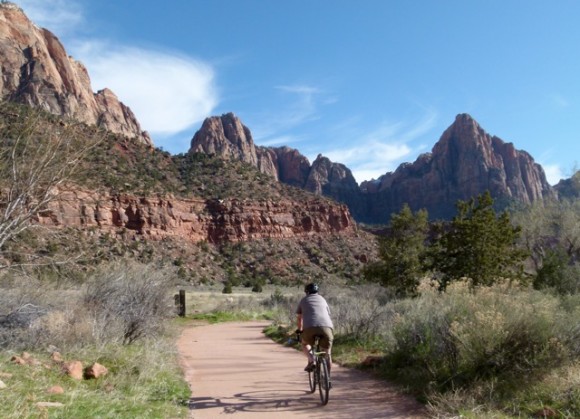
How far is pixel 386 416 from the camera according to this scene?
6828 millimetres

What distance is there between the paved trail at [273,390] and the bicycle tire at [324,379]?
0.13 m

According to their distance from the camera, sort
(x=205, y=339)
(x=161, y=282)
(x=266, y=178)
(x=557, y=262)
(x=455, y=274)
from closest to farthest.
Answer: (x=161, y=282) → (x=205, y=339) → (x=455, y=274) → (x=557, y=262) → (x=266, y=178)

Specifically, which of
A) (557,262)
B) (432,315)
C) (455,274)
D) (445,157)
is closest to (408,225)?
(455,274)

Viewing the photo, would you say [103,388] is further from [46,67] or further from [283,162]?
[283,162]

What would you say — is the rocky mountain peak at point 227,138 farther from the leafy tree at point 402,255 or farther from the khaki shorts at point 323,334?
the khaki shorts at point 323,334

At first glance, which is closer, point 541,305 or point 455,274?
point 541,305

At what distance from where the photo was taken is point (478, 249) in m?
20.1

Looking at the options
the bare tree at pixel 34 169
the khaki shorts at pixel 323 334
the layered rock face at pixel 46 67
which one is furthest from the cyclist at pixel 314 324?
the layered rock face at pixel 46 67

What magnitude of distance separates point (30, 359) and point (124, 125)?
375 ft

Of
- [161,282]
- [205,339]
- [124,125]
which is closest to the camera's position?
[161,282]

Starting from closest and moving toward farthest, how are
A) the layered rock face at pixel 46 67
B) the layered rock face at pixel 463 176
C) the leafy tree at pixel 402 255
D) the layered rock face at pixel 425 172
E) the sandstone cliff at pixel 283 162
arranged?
the leafy tree at pixel 402 255
the layered rock face at pixel 46 67
the layered rock face at pixel 463 176
the layered rock face at pixel 425 172
the sandstone cliff at pixel 283 162

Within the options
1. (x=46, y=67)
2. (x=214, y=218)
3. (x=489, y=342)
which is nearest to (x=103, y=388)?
(x=489, y=342)

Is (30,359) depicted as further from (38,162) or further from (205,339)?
(205,339)

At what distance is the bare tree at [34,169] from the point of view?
7.95 meters
